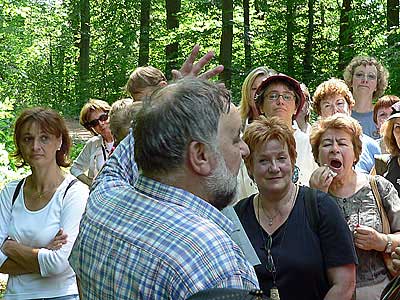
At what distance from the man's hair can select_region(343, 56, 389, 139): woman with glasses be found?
4363 mm

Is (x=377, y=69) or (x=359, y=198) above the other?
(x=377, y=69)

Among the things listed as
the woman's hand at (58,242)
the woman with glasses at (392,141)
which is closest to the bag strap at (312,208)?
the woman with glasses at (392,141)

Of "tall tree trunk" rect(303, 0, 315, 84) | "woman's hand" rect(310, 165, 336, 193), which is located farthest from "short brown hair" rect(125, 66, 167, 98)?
"tall tree trunk" rect(303, 0, 315, 84)

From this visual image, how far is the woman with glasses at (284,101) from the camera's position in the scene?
4.69 meters

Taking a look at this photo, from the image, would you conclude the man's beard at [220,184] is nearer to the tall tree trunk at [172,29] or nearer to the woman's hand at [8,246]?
the woman's hand at [8,246]

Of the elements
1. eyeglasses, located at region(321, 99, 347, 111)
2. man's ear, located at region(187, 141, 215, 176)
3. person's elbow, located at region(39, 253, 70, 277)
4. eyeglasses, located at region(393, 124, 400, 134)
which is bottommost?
person's elbow, located at region(39, 253, 70, 277)

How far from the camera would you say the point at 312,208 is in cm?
349

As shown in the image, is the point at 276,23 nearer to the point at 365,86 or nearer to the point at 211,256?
the point at 365,86

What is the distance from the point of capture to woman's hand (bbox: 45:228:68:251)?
395cm

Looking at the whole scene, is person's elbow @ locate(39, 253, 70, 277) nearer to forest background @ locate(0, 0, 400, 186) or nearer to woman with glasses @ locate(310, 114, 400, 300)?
woman with glasses @ locate(310, 114, 400, 300)

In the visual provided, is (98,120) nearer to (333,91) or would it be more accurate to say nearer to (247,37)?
(333,91)

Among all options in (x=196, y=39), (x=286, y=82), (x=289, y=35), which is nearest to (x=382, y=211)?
(x=286, y=82)

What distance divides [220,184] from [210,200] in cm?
6

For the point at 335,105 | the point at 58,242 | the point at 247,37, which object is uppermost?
the point at 247,37
